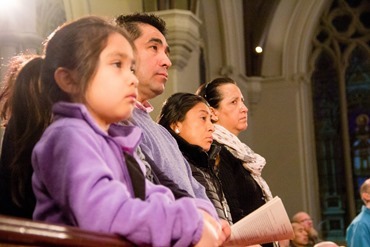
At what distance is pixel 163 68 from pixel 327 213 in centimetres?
944

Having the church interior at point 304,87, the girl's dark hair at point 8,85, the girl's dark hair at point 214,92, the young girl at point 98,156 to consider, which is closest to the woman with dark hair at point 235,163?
the girl's dark hair at point 214,92

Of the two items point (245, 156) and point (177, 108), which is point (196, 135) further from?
point (245, 156)

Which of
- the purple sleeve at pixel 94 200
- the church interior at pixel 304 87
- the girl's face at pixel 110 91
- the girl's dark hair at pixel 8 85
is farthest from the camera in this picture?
the church interior at pixel 304 87

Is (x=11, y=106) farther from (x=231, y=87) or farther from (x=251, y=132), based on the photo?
(x=251, y=132)

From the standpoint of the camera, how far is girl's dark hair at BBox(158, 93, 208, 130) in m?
3.50

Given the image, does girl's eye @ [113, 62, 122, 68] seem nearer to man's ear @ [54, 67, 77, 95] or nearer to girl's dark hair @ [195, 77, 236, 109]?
man's ear @ [54, 67, 77, 95]

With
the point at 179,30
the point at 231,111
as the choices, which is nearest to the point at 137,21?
the point at 231,111

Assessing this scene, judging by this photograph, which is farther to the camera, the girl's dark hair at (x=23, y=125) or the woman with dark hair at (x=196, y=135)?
the woman with dark hair at (x=196, y=135)

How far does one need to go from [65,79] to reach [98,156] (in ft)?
0.95

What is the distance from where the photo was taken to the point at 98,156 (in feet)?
5.54

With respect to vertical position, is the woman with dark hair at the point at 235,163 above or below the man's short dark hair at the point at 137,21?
below

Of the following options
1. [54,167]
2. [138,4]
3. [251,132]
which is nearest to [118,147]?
[54,167]

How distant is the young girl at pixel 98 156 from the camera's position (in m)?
1.63

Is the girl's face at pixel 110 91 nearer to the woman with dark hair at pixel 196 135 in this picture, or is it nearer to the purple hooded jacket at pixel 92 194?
the purple hooded jacket at pixel 92 194
